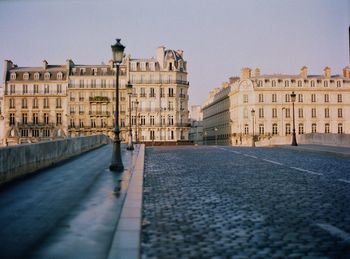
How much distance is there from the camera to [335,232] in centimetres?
557

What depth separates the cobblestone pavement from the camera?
16.0ft

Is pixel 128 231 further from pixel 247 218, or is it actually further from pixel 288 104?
pixel 288 104

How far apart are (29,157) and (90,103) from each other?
7261 cm

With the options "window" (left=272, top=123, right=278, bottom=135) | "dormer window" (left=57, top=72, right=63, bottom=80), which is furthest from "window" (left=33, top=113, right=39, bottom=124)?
"window" (left=272, top=123, right=278, bottom=135)

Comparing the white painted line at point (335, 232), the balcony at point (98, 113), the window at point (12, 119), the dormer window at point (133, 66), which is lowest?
the white painted line at point (335, 232)

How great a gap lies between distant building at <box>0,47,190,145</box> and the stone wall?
6382cm

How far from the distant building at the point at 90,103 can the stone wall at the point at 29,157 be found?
63.8 meters

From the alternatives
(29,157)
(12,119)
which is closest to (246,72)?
(12,119)

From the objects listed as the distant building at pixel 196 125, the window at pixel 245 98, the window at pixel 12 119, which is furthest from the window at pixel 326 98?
the window at pixel 12 119

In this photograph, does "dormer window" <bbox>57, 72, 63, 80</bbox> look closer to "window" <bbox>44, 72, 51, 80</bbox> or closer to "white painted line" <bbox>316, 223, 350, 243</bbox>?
"window" <bbox>44, 72, 51, 80</bbox>

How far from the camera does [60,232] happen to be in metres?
5.63

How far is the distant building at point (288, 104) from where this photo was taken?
87.2m

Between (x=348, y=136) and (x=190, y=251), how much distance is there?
27373mm

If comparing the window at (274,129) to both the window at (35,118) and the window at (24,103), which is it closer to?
the window at (35,118)
